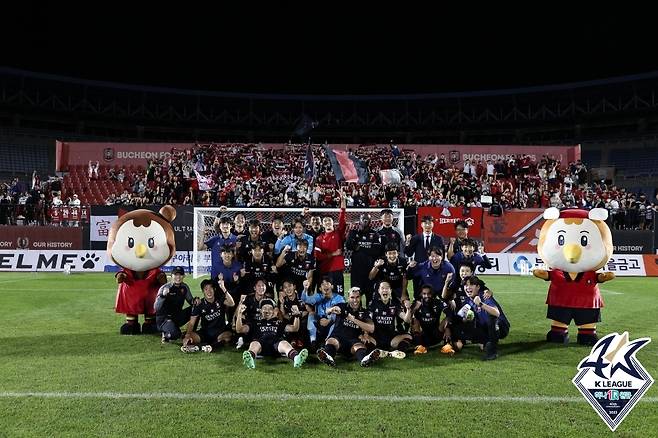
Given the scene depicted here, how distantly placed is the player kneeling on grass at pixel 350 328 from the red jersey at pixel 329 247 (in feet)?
6.39

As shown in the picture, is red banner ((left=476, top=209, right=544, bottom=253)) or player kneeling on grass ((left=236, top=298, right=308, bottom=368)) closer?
player kneeling on grass ((left=236, top=298, right=308, bottom=368))


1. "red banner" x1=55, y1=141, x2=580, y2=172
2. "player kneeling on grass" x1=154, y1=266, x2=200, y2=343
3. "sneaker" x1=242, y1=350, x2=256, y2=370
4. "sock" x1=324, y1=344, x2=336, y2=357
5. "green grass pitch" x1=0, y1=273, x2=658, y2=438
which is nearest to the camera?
"green grass pitch" x1=0, y1=273, x2=658, y2=438

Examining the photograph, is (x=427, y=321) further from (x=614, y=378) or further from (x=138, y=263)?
(x=138, y=263)

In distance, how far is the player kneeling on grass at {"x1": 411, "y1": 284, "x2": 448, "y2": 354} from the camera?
6.97m

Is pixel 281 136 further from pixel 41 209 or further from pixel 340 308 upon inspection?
pixel 340 308

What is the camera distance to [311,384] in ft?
17.1

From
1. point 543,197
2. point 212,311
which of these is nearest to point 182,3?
point 543,197

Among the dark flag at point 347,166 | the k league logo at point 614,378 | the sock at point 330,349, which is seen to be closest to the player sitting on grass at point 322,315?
the sock at point 330,349

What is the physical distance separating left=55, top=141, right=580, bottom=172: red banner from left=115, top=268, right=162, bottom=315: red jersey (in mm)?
20365

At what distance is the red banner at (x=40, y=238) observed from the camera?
63.2 feet

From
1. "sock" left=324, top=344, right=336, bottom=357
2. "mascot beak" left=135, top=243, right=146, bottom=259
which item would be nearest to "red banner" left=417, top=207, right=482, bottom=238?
"mascot beak" left=135, top=243, right=146, bottom=259

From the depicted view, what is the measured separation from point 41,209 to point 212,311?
52.8 feet

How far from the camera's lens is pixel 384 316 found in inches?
261

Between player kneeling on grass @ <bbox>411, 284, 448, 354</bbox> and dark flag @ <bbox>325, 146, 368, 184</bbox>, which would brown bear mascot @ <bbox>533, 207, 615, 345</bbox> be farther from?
dark flag @ <bbox>325, 146, 368, 184</bbox>
